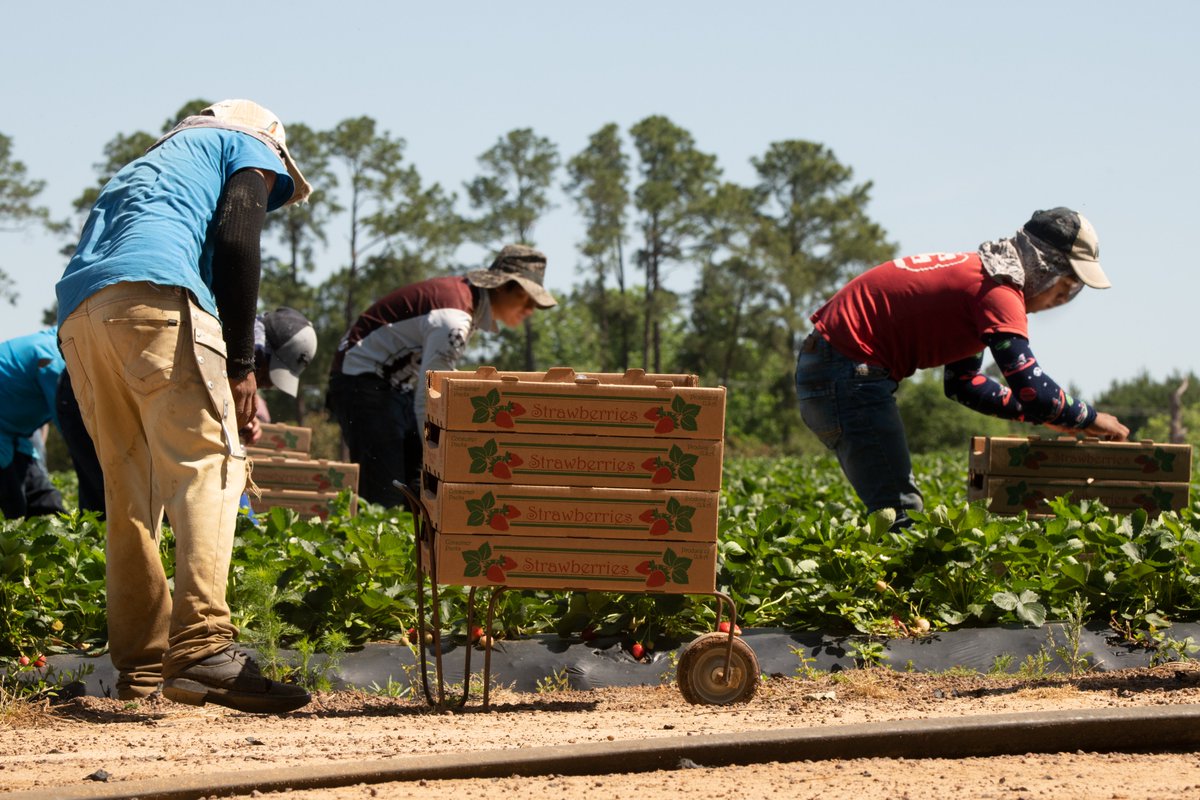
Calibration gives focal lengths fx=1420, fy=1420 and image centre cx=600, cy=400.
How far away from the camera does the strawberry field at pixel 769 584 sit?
493 cm

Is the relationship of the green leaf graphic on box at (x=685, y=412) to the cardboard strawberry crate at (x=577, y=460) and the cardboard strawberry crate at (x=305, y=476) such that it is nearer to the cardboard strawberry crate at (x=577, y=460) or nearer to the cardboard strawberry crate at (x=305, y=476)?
the cardboard strawberry crate at (x=577, y=460)

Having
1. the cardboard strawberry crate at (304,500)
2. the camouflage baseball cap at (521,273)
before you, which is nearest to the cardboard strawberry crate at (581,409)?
the camouflage baseball cap at (521,273)

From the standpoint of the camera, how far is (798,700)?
4449 mm

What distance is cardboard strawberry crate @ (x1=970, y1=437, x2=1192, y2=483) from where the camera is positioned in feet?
20.3

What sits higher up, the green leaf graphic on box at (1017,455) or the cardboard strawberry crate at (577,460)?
the green leaf graphic on box at (1017,455)

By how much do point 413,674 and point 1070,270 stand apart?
299 centimetres

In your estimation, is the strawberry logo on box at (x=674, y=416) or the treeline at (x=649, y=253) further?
the treeline at (x=649, y=253)

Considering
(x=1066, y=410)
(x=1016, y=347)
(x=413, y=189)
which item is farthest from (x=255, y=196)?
(x=413, y=189)

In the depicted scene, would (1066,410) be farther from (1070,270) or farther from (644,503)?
(644,503)

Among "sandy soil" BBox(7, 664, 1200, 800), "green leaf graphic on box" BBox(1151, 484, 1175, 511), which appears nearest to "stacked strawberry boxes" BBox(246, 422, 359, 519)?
"sandy soil" BBox(7, 664, 1200, 800)

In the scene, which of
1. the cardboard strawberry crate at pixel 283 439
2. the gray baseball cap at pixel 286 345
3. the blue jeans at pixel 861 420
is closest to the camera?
the blue jeans at pixel 861 420

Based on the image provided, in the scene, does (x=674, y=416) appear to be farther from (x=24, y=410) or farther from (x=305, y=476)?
(x=305, y=476)

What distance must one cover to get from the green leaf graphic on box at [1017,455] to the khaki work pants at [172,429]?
346cm

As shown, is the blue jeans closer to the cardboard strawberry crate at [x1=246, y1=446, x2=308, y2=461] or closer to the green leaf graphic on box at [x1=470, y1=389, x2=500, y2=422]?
the green leaf graphic on box at [x1=470, y1=389, x2=500, y2=422]
